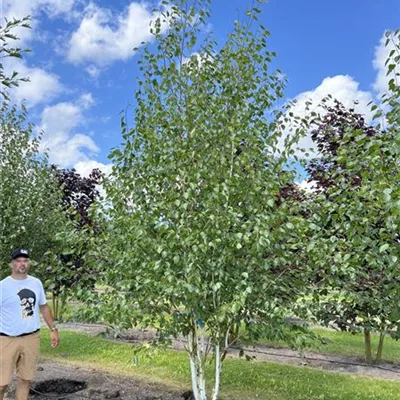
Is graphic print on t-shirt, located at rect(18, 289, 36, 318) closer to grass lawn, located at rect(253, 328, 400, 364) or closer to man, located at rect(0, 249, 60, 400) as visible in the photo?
man, located at rect(0, 249, 60, 400)

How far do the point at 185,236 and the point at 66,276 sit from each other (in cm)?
148

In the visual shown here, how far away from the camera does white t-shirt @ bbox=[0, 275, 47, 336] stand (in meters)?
4.65

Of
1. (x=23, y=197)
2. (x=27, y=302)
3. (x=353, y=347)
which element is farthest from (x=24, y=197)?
(x=353, y=347)

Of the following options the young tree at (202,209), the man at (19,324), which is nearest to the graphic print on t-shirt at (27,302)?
the man at (19,324)

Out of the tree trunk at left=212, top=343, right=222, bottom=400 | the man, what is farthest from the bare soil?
the tree trunk at left=212, top=343, right=222, bottom=400

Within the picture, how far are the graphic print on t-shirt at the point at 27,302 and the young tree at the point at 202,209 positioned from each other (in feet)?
3.22

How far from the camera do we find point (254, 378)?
→ 6.60 meters

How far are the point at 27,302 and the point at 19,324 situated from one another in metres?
0.24

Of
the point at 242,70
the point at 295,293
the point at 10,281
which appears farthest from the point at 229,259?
the point at 10,281

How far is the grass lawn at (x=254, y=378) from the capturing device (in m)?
5.90

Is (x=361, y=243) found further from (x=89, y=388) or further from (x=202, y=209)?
(x=89, y=388)

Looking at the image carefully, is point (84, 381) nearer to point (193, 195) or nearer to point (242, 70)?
point (193, 195)

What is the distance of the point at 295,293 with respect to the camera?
4230 mm

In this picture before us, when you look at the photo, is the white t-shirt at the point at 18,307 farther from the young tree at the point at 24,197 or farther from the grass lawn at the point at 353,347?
→ the grass lawn at the point at 353,347
